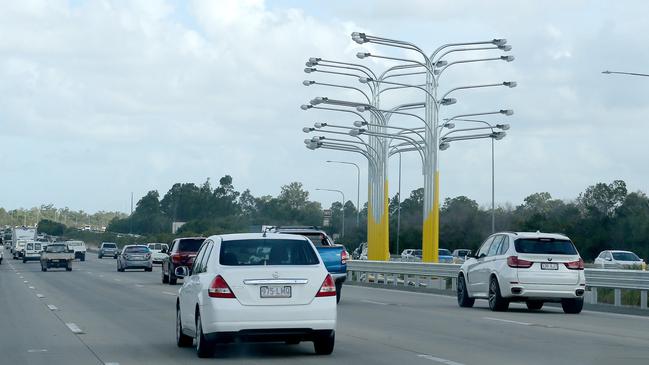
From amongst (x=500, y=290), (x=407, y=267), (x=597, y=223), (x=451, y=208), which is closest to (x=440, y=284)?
(x=407, y=267)

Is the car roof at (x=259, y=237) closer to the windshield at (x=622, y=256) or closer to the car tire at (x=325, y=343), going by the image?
the car tire at (x=325, y=343)

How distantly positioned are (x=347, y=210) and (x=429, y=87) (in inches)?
3008

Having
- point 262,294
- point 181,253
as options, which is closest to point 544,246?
point 262,294

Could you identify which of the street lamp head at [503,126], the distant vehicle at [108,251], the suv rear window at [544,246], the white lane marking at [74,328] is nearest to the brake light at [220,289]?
the white lane marking at [74,328]

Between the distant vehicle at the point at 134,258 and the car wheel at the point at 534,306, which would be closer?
the car wheel at the point at 534,306

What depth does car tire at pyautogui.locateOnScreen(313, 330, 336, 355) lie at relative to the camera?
48.9ft

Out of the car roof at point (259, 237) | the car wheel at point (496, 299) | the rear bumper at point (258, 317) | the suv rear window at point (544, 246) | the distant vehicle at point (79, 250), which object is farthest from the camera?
the distant vehicle at point (79, 250)

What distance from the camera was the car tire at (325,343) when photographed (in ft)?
48.9

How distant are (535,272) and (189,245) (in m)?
20.8

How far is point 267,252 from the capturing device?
15.0 meters

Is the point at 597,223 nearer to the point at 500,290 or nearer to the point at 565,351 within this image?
the point at 500,290

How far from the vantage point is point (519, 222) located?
92.4 metres

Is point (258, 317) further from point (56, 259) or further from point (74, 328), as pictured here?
point (56, 259)

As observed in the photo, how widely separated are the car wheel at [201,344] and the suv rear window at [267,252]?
88cm
